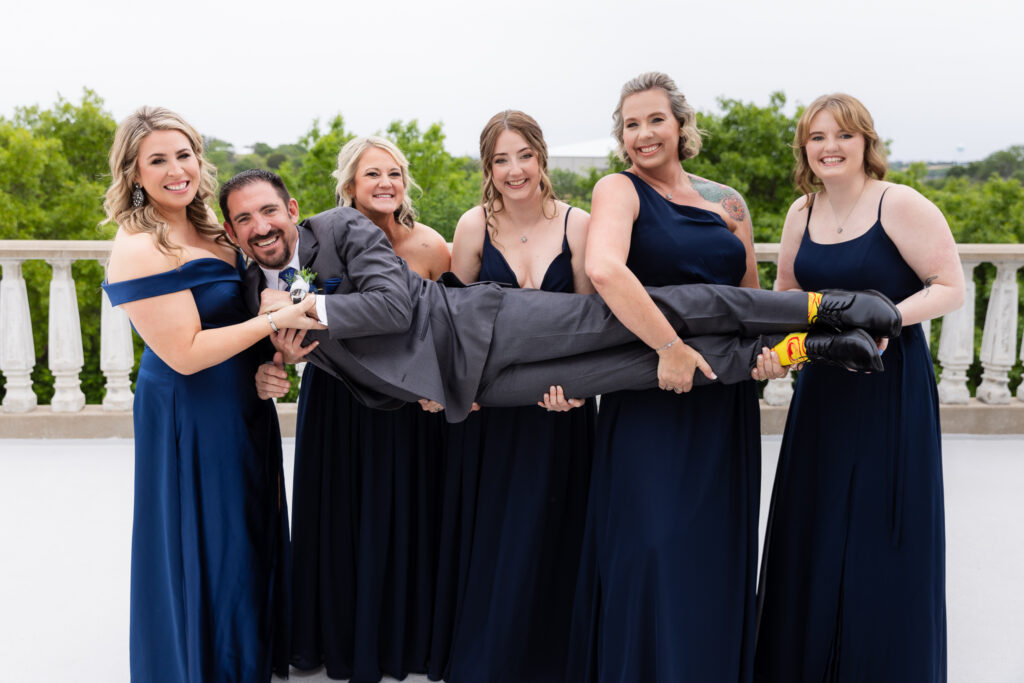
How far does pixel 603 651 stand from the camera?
7.76 feet

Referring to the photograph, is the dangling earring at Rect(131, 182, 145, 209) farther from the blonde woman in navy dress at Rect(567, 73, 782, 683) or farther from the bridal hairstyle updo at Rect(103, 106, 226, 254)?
the blonde woman in navy dress at Rect(567, 73, 782, 683)

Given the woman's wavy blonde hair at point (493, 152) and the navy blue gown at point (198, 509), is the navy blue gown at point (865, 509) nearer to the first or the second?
the woman's wavy blonde hair at point (493, 152)

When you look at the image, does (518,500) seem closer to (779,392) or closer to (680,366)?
(680,366)

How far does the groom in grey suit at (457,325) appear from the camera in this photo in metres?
2.34

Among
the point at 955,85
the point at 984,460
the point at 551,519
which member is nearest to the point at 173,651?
the point at 551,519

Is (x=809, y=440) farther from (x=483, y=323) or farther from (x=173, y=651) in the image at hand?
(x=173, y=651)

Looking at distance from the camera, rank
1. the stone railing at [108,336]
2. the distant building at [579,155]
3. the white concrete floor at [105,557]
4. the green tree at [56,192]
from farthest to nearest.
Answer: the distant building at [579,155] < the green tree at [56,192] < the stone railing at [108,336] < the white concrete floor at [105,557]

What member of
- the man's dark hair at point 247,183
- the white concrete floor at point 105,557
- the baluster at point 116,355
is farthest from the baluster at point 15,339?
the man's dark hair at point 247,183

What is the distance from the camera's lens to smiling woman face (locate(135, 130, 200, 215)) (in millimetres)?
2283

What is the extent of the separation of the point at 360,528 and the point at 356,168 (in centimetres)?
135

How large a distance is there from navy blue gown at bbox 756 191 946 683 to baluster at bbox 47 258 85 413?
4.26m

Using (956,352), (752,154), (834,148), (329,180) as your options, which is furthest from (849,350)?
(329,180)

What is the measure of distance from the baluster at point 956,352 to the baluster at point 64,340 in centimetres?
537

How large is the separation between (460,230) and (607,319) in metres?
0.71
